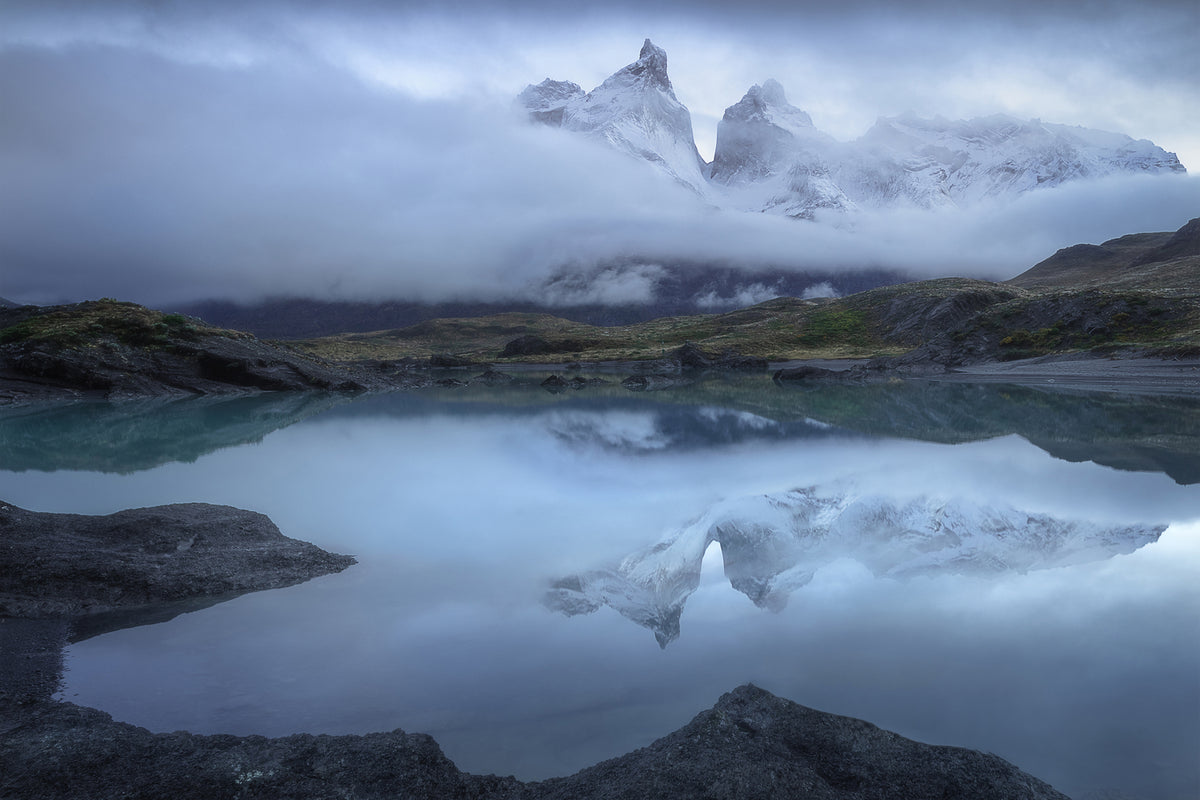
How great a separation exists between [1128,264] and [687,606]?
19667 centimetres

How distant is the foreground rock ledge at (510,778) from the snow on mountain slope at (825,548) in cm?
248

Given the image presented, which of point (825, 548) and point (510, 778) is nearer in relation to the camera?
point (510, 778)

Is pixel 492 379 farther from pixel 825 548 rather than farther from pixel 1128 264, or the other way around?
pixel 1128 264

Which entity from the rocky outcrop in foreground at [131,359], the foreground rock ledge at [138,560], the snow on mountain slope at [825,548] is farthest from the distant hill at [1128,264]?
the foreground rock ledge at [138,560]

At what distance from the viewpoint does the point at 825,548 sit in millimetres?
10516

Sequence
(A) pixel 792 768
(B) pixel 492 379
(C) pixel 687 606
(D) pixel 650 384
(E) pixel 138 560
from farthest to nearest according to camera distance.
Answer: (B) pixel 492 379 → (D) pixel 650 384 → (E) pixel 138 560 → (C) pixel 687 606 → (A) pixel 792 768

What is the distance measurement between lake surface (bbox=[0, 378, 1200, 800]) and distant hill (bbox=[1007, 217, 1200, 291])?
100 m

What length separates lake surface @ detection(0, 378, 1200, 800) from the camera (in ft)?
18.5

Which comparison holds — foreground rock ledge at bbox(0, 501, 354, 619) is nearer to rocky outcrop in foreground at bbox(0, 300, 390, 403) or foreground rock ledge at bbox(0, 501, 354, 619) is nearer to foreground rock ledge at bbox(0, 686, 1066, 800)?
foreground rock ledge at bbox(0, 686, 1066, 800)

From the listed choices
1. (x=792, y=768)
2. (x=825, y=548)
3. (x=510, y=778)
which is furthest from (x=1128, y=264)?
(x=510, y=778)

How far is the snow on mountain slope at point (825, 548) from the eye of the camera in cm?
869

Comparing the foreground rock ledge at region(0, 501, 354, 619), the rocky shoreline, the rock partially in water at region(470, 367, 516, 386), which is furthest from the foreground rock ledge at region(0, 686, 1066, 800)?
the rock partially in water at region(470, 367, 516, 386)

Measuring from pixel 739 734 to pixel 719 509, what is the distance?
28.7 feet

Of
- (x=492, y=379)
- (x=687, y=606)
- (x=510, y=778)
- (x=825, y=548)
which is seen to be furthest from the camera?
(x=492, y=379)
